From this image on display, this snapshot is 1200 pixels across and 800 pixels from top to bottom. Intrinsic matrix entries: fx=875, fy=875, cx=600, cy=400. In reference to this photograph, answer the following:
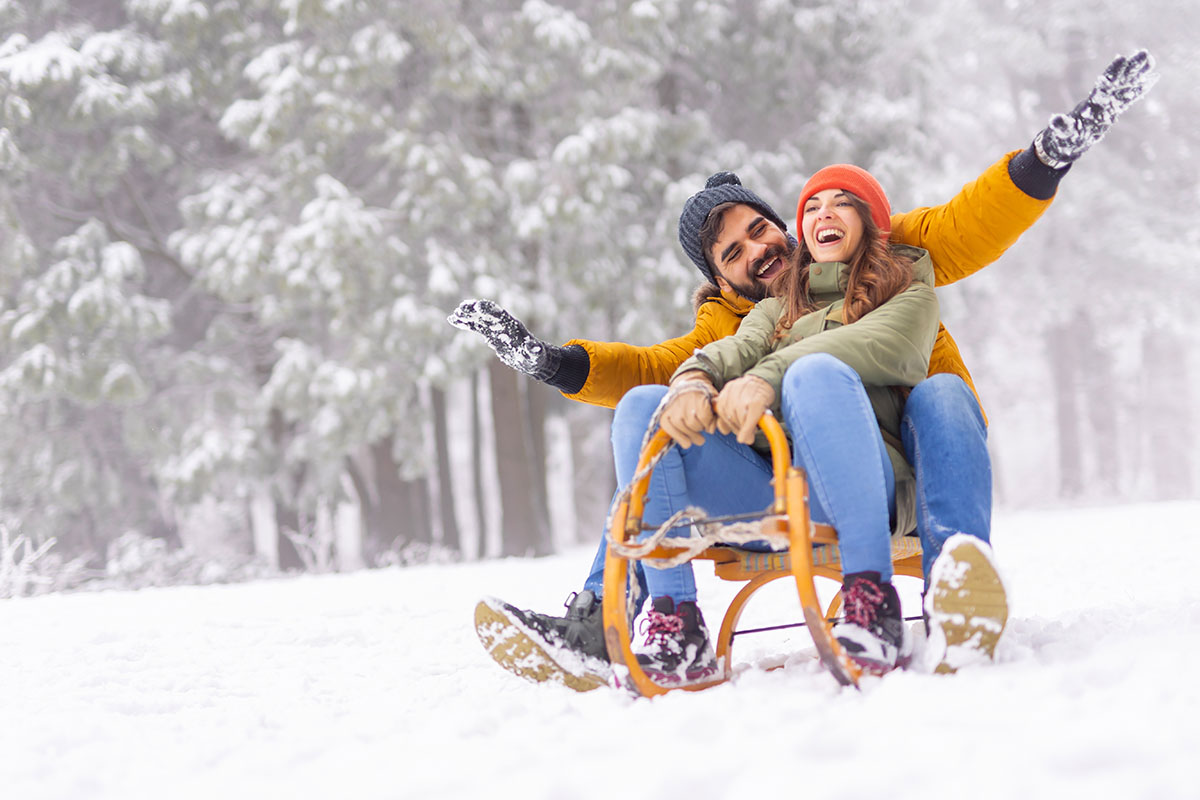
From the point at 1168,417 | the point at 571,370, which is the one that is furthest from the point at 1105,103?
the point at 1168,417

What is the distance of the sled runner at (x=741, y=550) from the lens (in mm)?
1683

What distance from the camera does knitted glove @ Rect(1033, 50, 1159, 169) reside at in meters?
2.06

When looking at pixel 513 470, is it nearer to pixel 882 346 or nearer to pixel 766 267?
pixel 766 267

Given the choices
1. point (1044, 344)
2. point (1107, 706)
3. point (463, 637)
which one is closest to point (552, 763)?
point (1107, 706)

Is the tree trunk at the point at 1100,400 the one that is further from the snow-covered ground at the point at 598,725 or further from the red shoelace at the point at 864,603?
the red shoelace at the point at 864,603

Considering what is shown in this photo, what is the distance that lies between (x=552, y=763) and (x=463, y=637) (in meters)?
2.16

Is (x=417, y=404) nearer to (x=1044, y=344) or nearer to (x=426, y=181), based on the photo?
(x=426, y=181)

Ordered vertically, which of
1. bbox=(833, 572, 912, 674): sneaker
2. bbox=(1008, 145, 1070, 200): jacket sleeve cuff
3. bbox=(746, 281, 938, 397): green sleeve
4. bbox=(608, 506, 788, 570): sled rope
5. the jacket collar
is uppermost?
bbox=(1008, 145, 1070, 200): jacket sleeve cuff

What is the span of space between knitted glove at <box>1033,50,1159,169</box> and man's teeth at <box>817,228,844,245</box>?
51 cm

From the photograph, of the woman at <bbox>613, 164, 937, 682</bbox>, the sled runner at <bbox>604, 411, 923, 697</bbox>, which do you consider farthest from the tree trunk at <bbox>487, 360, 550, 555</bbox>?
the sled runner at <bbox>604, 411, 923, 697</bbox>

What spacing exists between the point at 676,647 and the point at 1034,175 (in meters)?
1.46

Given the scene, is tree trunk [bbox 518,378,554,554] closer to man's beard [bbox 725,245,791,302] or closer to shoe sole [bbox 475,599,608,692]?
man's beard [bbox 725,245,791,302]

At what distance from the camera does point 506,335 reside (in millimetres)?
2359

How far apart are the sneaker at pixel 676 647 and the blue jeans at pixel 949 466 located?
54 centimetres
